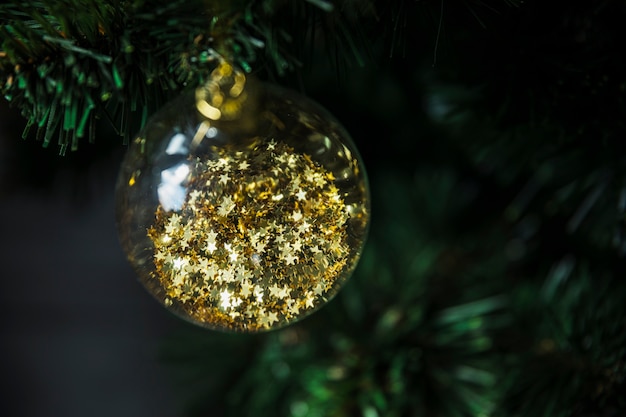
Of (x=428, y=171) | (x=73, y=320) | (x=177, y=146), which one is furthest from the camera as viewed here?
(x=73, y=320)

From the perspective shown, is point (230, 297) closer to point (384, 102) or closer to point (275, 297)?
point (275, 297)

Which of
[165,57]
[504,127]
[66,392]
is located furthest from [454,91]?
[66,392]

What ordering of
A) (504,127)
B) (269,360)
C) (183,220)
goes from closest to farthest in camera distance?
(183,220), (504,127), (269,360)

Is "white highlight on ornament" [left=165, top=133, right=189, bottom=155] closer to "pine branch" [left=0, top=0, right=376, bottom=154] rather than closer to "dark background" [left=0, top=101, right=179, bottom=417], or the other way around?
"pine branch" [left=0, top=0, right=376, bottom=154]

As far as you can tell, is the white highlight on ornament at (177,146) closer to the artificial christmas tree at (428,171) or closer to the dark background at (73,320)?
the artificial christmas tree at (428,171)

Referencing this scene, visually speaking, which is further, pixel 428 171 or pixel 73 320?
pixel 73 320

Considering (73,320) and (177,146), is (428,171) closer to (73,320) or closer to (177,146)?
(177,146)

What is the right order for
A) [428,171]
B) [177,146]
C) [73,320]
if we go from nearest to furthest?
1. [177,146]
2. [428,171]
3. [73,320]

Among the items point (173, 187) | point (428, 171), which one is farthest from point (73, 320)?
point (173, 187)

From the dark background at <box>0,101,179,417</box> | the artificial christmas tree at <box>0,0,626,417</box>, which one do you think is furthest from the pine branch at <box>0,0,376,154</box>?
the dark background at <box>0,101,179,417</box>
